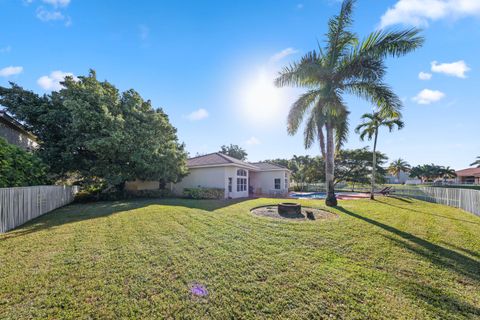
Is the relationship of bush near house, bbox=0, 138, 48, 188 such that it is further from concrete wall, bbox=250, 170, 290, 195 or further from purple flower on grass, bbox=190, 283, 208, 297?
concrete wall, bbox=250, 170, 290, 195

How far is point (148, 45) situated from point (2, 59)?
630cm

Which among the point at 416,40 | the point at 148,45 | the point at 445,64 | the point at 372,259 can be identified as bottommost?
the point at 372,259

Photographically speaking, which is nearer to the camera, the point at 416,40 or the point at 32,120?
the point at 416,40

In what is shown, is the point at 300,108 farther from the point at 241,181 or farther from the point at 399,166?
the point at 399,166

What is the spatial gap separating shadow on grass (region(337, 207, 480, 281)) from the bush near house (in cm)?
1271

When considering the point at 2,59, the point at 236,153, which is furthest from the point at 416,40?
the point at 236,153

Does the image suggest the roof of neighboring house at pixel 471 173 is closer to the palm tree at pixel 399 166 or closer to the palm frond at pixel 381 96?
the palm tree at pixel 399 166

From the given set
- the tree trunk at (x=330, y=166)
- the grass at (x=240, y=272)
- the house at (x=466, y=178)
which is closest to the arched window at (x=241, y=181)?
the tree trunk at (x=330, y=166)

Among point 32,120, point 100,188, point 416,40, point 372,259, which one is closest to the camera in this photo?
point 372,259

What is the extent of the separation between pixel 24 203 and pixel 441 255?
521 inches

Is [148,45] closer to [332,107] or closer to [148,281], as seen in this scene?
[332,107]

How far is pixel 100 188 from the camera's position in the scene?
48.2 feet

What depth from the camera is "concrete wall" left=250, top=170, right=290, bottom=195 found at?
23000 millimetres

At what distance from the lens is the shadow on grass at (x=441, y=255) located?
404cm
